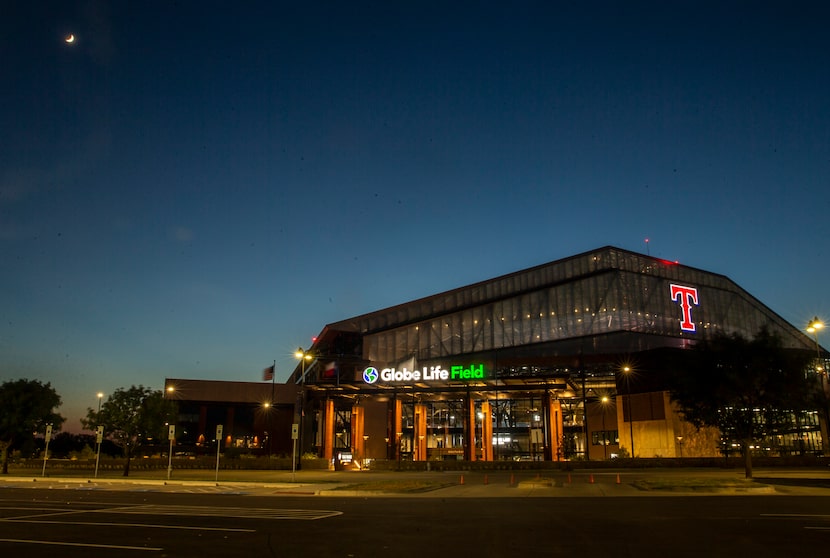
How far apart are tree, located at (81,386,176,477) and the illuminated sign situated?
20.9 m

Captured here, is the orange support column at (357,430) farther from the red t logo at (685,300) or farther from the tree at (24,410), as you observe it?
the red t logo at (685,300)

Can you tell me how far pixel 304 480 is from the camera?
39.6m

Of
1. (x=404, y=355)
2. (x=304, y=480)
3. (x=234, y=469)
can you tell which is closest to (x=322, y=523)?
(x=304, y=480)

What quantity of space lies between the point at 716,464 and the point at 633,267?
38.2 meters

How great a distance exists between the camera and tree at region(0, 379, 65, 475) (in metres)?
54.2

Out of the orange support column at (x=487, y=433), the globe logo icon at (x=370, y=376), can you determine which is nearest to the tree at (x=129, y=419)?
the globe logo icon at (x=370, y=376)

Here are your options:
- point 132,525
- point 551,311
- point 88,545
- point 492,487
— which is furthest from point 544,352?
point 88,545

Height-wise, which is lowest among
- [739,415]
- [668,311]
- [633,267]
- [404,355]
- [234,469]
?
[234,469]

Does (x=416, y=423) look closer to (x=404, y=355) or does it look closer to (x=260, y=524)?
(x=404, y=355)

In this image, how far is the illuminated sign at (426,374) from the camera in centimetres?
5838

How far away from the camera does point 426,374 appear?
59.6 m

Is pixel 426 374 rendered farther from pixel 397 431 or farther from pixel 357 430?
pixel 357 430

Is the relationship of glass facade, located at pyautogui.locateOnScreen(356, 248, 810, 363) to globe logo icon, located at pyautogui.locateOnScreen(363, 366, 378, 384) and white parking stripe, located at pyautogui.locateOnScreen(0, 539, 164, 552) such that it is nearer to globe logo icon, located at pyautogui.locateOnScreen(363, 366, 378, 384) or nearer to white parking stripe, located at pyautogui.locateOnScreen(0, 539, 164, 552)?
globe logo icon, located at pyautogui.locateOnScreen(363, 366, 378, 384)

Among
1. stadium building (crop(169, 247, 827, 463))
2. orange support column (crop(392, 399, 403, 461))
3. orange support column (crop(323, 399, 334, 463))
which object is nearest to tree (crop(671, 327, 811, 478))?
stadium building (crop(169, 247, 827, 463))
